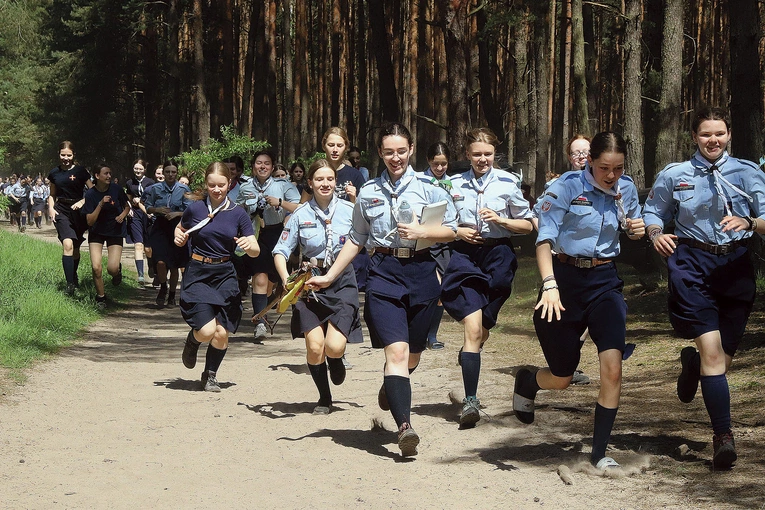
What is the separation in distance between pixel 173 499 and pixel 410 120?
109 feet

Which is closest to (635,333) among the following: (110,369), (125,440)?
(110,369)

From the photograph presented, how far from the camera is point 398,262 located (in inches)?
267

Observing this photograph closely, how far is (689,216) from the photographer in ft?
20.5

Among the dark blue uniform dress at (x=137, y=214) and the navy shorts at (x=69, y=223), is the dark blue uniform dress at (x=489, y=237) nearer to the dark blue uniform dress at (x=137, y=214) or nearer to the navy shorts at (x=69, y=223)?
the navy shorts at (x=69, y=223)

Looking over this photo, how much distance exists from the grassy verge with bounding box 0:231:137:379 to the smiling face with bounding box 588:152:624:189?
591cm

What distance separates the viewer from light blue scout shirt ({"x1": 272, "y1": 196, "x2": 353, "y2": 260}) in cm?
812

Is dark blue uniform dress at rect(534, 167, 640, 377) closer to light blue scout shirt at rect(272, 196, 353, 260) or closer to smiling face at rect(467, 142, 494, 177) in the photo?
smiling face at rect(467, 142, 494, 177)

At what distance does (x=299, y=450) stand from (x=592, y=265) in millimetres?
2279

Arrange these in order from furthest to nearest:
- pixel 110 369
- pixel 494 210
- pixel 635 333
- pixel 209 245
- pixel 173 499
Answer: pixel 635 333
pixel 110 369
pixel 209 245
pixel 494 210
pixel 173 499

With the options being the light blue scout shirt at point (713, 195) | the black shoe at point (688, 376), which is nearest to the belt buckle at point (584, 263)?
the light blue scout shirt at point (713, 195)

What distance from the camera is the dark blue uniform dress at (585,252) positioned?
597cm

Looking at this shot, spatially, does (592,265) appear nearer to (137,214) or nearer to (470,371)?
(470,371)

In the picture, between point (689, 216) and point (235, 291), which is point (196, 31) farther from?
point (689, 216)

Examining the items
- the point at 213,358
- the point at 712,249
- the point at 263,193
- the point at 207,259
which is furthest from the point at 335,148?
the point at 712,249
